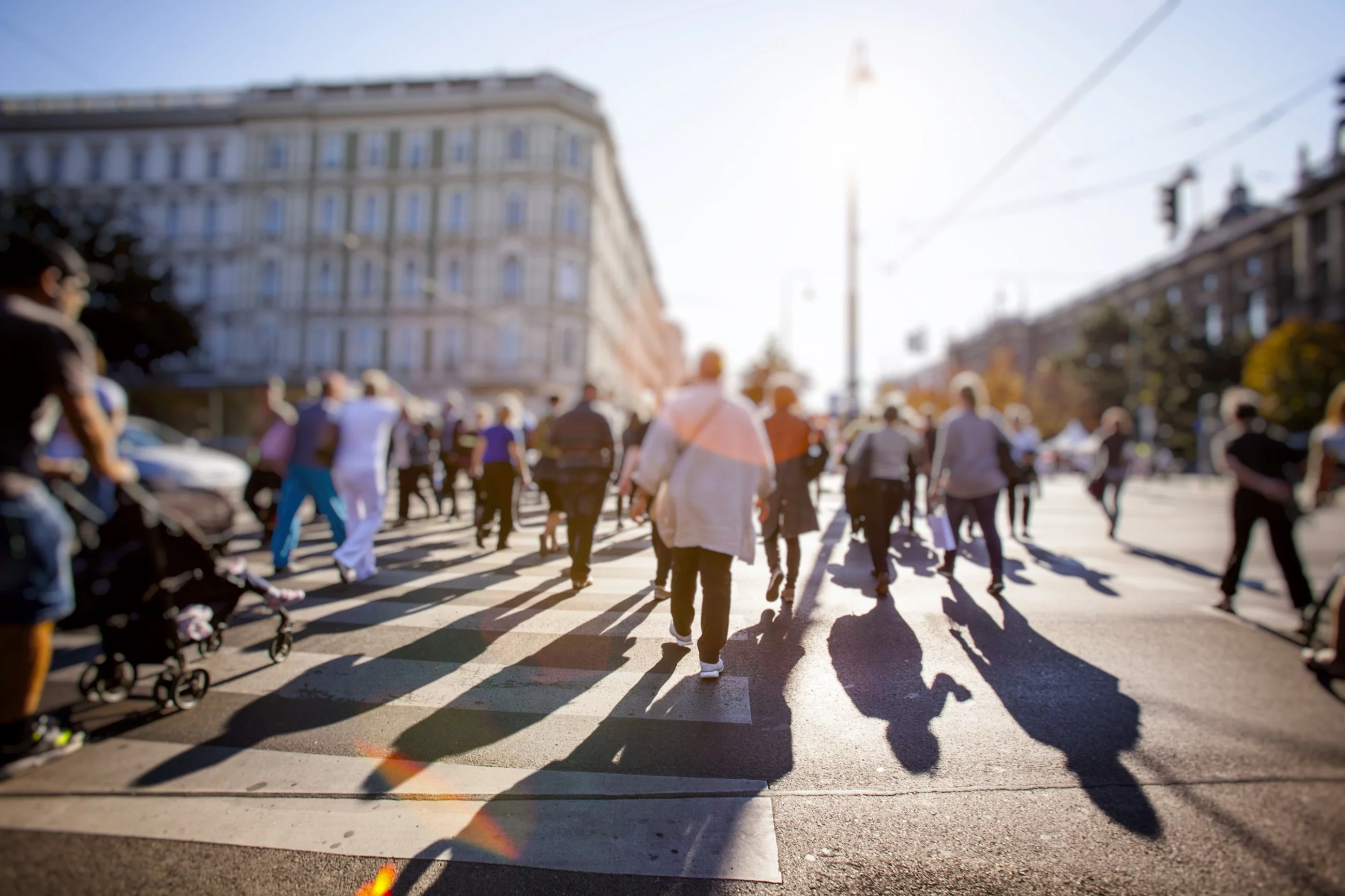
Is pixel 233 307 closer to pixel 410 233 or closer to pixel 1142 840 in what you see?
pixel 410 233

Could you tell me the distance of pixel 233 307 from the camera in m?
43.9

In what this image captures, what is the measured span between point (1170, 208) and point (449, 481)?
13816 mm

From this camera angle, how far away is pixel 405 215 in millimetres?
42812

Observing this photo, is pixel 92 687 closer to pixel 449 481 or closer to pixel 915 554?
pixel 449 481

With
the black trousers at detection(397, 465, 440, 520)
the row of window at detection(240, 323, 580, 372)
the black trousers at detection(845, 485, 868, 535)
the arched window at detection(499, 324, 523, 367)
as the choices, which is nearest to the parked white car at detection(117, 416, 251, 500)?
the black trousers at detection(397, 465, 440, 520)

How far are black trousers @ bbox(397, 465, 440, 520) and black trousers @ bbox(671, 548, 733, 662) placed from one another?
5.29 m

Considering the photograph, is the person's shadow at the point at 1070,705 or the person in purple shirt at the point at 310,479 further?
the person in purple shirt at the point at 310,479

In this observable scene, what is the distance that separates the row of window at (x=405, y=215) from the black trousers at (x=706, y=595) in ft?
133

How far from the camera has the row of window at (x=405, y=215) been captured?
42.5m

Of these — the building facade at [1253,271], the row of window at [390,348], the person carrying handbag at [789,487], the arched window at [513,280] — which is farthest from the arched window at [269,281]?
the building facade at [1253,271]

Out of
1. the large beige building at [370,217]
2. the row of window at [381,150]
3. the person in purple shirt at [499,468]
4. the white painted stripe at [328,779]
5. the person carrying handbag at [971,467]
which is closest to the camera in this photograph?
the white painted stripe at [328,779]

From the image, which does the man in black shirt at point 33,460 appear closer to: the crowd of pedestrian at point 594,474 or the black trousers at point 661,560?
the crowd of pedestrian at point 594,474

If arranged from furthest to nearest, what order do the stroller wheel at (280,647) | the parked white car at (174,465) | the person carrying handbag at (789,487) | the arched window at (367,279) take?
the arched window at (367,279), the parked white car at (174,465), the person carrying handbag at (789,487), the stroller wheel at (280,647)

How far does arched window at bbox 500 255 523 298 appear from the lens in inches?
1662
